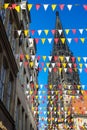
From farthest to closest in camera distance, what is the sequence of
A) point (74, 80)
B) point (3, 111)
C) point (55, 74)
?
point (55, 74) → point (74, 80) → point (3, 111)

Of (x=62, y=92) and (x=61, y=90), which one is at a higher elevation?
(x=61, y=90)

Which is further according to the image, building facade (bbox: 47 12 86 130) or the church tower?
the church tower

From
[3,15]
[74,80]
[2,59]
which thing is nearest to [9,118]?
[2,59]

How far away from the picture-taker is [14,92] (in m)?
14.3

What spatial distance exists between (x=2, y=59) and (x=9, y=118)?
129 inches

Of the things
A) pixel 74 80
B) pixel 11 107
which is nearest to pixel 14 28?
pixel 11 107

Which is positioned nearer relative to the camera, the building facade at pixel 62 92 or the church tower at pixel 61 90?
the building facade at pixel 62 92

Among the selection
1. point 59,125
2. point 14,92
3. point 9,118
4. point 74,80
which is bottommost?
point 59,125

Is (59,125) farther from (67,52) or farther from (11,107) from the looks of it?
(11,107)

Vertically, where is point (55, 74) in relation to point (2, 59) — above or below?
below

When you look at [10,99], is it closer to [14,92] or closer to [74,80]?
[14,92]

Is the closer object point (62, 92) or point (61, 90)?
point (62, 92)

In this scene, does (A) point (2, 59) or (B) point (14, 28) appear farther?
(B) point (14, 28)

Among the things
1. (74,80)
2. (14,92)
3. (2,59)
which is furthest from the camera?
(74,80)
